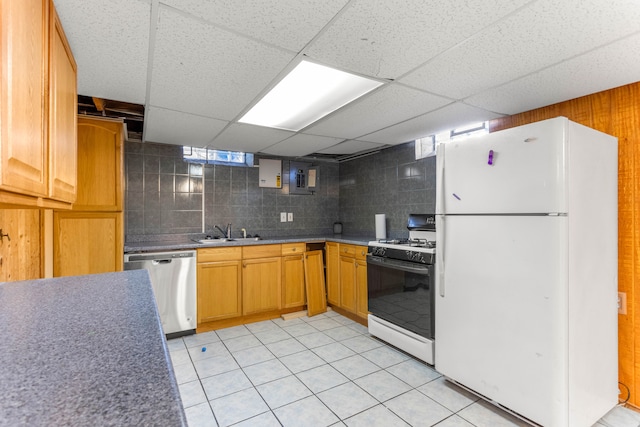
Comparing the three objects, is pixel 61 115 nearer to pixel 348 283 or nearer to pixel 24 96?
pixel 24 96

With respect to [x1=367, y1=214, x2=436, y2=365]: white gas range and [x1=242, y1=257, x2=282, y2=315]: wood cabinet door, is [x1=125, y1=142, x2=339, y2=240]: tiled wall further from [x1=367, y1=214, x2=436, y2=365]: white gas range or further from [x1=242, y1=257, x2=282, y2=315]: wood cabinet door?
[x1=367, y1=214, x2=436, y2=365]: white gas range

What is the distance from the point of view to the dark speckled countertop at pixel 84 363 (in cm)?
46

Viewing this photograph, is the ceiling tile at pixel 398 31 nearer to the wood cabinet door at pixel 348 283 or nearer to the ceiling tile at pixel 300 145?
the ceiling tile at pixel 300 145

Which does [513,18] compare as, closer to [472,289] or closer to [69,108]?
[472,289]

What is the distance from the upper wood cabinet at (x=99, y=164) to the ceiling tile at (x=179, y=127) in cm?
31

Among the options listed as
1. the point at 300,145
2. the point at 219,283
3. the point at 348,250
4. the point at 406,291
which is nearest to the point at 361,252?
the point at 348,250

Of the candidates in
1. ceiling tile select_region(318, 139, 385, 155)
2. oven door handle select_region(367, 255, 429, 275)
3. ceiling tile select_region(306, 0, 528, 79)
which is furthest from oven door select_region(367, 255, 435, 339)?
ceiling tile select_region(306, 0, 528, 79)

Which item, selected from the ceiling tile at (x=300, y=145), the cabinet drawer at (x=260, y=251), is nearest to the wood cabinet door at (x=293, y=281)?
the cabinet drawer at (x=260, y=251)

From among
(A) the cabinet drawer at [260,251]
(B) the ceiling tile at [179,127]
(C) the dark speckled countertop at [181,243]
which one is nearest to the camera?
(B) the ceiling tile at [179,127]

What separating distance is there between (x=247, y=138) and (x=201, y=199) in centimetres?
101

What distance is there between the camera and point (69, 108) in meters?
1.51

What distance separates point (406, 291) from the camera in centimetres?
254

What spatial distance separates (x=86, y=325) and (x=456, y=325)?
6.74ft

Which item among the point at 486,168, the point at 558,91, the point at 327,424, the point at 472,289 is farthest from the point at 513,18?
the point at 327,424
